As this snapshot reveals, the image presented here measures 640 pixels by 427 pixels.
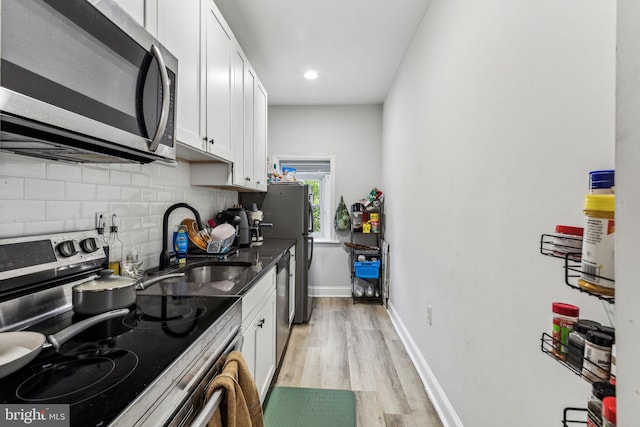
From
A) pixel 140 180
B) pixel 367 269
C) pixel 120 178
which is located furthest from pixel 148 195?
pixel 367 269

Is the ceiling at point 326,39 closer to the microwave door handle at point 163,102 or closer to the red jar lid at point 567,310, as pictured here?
the microwave door handle at point 163,102

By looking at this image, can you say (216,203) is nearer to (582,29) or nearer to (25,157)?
(25,157)

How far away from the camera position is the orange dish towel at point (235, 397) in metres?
0.86

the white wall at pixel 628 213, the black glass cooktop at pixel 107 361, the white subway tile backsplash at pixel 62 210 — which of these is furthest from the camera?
the white subway tile backsplash at pixel 62 210

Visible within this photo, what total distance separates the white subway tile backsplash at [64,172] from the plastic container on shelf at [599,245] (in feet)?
5.23

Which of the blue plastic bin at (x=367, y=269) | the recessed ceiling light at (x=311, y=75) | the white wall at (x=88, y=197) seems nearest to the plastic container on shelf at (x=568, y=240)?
the white wall at (x=88, y=197)

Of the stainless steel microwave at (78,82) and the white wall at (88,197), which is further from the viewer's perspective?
the white wall at (88,197)

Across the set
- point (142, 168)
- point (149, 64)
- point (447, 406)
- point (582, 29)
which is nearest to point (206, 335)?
point (149, 64)

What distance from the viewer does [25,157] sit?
101cm

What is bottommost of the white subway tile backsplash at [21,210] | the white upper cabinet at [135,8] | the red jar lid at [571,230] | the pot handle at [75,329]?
the pot handle at [75,329]

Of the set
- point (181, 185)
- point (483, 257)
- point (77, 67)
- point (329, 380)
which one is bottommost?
point (329, 380)

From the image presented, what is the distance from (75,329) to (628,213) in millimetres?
1149

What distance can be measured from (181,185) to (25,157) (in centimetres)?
104

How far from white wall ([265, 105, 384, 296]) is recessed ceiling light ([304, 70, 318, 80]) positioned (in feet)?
2.88
